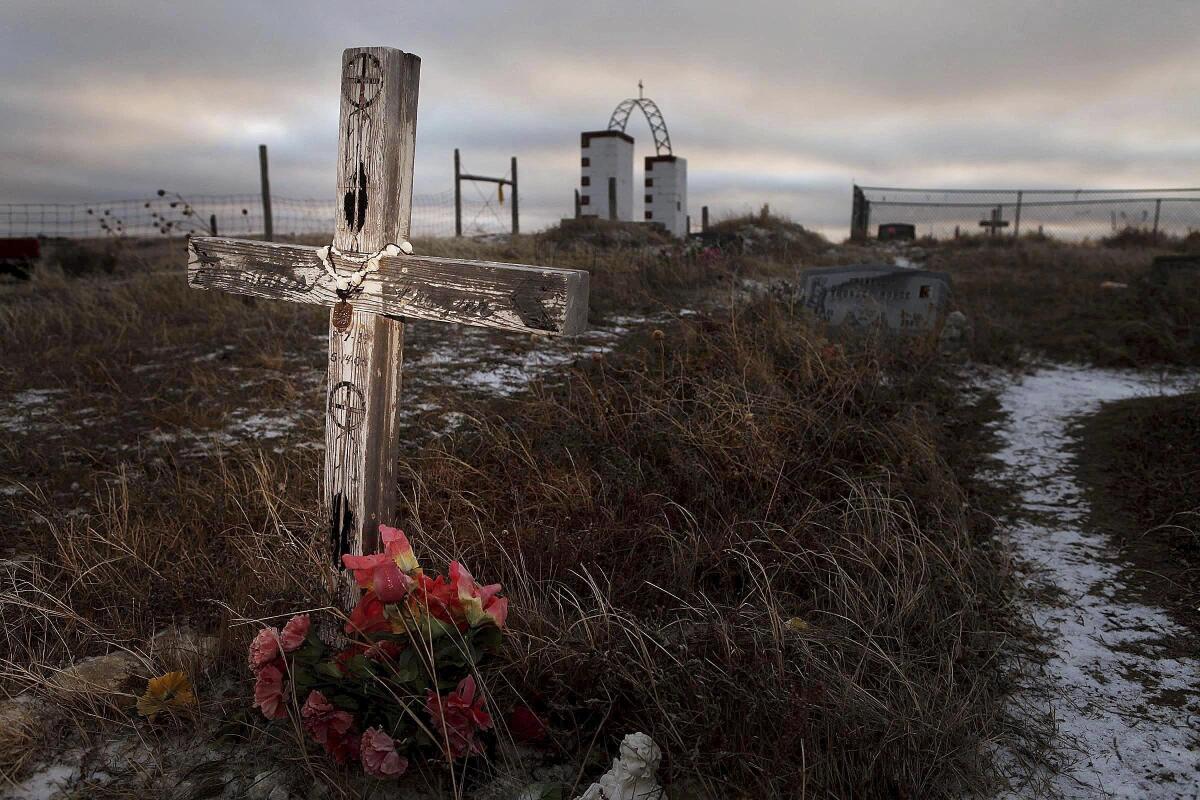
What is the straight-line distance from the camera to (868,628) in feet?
8.64

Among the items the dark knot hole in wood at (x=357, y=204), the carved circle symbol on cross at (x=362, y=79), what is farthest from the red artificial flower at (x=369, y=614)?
the carved circle symbol on cross at (x=362, y=79)

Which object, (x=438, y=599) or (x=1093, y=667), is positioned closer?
(x=438, y=599)

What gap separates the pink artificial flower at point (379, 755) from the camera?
1804mm

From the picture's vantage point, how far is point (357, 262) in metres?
2.30

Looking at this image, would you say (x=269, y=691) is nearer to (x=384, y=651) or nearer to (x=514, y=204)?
(x=384, y=651)

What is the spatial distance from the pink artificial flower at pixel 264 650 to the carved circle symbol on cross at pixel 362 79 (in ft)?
4.81

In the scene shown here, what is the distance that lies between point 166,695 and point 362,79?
1.77 meters

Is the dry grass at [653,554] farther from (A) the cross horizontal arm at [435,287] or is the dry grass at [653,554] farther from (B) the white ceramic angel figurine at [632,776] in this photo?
(A) the cross horizontal arm at [435,287]

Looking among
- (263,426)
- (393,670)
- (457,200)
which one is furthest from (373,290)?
(457,200)

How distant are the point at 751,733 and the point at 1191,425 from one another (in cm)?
428

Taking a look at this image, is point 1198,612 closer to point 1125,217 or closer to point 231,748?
point 231,748

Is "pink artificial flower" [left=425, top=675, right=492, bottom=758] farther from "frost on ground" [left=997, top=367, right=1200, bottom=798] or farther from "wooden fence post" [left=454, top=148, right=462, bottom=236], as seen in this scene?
"wooden fence post" [left=454, top=148, right=462, bottom=236]

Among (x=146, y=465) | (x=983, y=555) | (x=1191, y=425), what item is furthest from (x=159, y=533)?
(x=1191, y=425)

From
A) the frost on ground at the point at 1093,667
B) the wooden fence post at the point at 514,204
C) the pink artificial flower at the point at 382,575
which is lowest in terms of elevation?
the frost on ground at the point at 1093,667
